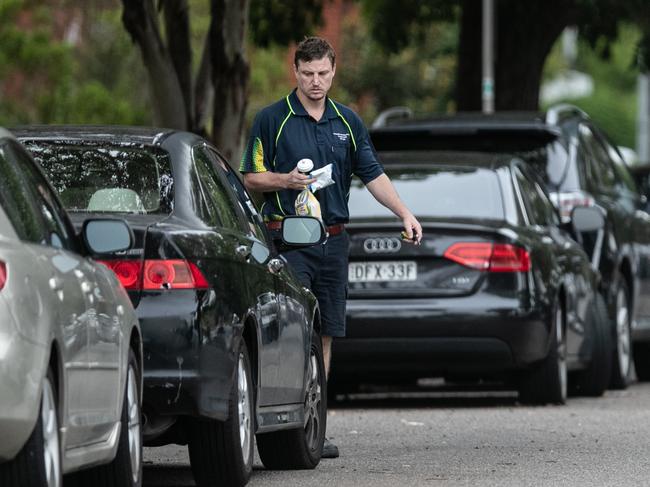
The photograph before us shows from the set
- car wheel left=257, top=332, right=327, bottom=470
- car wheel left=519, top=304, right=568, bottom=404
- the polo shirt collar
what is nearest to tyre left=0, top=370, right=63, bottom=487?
car wheel left=257, top=332, right=327, bottom=470

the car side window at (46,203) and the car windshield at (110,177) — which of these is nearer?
the car side window at (46,203)

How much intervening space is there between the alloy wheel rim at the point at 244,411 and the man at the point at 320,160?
165 cm

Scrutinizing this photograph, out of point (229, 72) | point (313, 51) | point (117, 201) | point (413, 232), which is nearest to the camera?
point (117, 201)

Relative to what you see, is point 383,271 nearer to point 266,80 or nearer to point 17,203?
point 17,203

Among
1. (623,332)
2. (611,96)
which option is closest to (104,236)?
(623,332)

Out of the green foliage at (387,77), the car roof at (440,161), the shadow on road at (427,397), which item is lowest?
the green foliage at (387,77)

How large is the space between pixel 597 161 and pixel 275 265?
22.1 ft

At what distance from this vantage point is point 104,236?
7.07m

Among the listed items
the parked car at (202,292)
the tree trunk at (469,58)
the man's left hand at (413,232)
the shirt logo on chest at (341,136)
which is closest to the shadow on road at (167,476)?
the parked car at (202,292)

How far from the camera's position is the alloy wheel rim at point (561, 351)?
42.8 feet

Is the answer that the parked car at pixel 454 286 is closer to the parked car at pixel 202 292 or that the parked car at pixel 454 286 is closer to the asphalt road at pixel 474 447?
→ the asphalt road at pixel 474 447

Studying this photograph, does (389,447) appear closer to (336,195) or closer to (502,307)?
(336,195)

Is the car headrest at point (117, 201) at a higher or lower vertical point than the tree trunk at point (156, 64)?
→ higher

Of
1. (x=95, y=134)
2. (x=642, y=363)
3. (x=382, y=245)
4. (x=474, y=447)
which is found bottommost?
(x=642, y=363)
